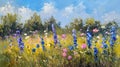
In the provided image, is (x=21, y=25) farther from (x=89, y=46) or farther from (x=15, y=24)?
(x=89, y=46)

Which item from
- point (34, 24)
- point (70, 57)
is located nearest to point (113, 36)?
point (70, 57)

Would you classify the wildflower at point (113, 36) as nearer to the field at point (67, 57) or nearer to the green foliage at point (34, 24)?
the field at point (67, 57)

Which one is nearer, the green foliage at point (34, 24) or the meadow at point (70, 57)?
the meadow at point (70, 57)

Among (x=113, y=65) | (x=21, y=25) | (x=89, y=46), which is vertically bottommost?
(x=113, y=65)

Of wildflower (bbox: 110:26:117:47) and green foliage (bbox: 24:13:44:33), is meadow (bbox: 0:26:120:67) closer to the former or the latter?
wildflower (bbox: 110:26:117:47)

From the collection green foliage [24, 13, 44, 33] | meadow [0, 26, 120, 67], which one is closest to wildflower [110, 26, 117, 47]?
meadow [0, 26, 120, 67]

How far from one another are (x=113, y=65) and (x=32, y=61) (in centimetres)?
158

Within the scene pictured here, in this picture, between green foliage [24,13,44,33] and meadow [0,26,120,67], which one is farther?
green foliage [24,13,44,33]

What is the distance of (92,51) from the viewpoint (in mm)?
6824

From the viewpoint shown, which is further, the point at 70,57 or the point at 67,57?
the point at 67,57

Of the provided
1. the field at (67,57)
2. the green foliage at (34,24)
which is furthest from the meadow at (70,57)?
the green foliage at (34,24)

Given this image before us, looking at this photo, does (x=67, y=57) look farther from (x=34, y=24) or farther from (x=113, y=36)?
(x=34, y=24)

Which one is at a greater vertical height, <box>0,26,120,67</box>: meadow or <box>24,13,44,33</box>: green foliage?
<box>24,13,44,33</box>: green foliage

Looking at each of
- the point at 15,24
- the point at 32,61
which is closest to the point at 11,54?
the point at 32,61
